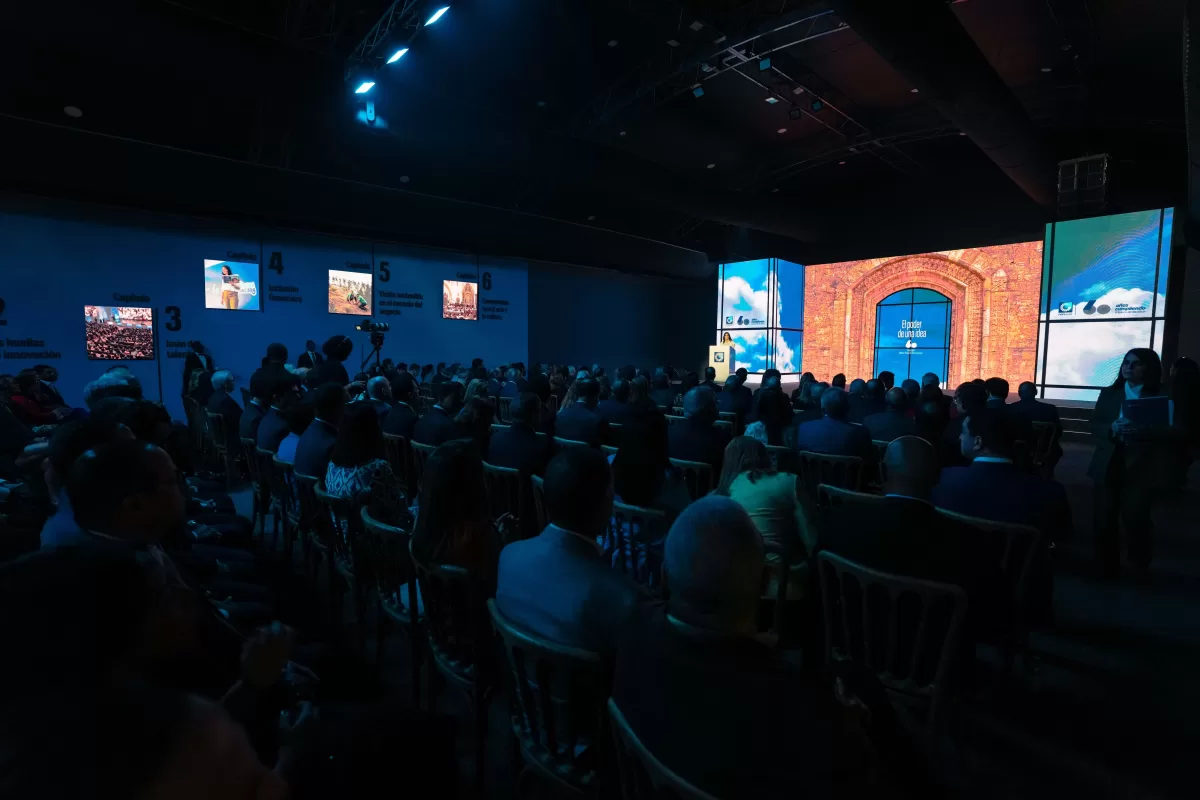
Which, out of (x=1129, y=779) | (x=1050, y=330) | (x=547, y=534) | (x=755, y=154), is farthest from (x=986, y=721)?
(x=755, y=154)

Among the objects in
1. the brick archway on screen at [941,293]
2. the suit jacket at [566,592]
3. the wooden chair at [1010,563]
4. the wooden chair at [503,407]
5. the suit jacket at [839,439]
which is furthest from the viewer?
the brick archway on screen at [941,293]

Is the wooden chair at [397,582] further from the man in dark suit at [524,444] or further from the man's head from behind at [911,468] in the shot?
the man's head from behind at [911,468]

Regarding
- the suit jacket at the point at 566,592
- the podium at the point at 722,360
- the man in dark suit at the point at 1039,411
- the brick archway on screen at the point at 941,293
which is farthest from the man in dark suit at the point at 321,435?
the brick archway on screen at the point at 941,293

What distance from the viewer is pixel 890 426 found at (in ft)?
14.7

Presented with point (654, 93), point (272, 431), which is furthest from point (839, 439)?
point (654, 93)

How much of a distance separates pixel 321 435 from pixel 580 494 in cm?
221

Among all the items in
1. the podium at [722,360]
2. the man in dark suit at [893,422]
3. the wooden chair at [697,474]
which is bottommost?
the wooden chair at [697,474]

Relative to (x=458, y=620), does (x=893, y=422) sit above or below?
above

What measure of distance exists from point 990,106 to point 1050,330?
200 inches

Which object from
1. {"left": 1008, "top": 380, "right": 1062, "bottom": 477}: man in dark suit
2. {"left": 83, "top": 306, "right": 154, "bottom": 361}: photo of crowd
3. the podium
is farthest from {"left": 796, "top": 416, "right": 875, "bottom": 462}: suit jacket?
the podium

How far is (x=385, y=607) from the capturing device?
A: 7.56 ft

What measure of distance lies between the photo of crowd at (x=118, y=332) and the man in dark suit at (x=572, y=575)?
9369 millimetres

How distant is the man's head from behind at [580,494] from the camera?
1.62 metres

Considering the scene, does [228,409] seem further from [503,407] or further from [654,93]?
[654,93]
